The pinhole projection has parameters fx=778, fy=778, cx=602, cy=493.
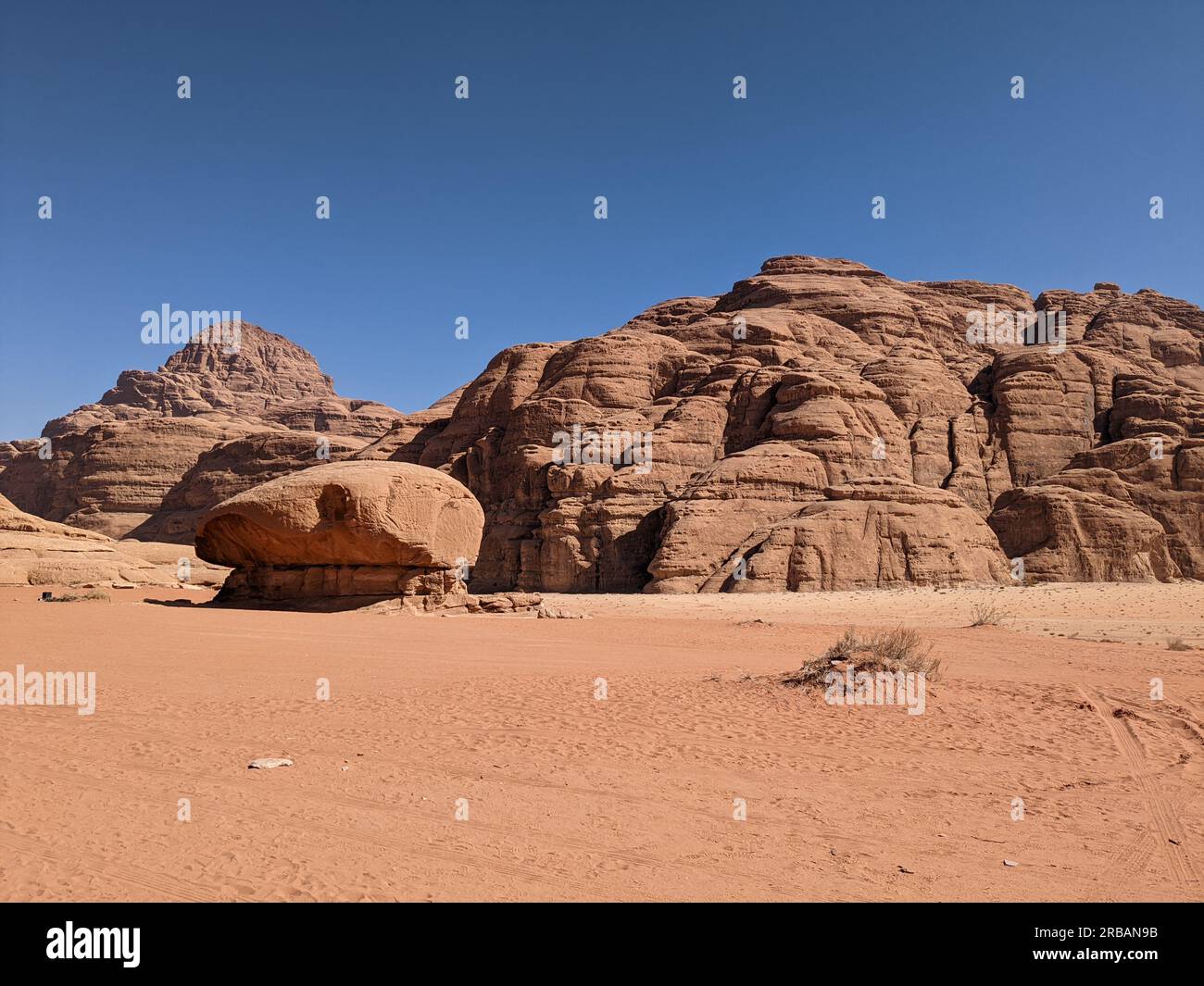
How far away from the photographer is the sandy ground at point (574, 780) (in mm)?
4730

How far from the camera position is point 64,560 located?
23.0 m

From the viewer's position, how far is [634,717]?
31.1 feet

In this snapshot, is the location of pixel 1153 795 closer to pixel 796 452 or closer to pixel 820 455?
pixel 796 452

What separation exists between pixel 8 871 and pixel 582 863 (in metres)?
3.31

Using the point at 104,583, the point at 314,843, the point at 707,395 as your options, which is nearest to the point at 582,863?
the point at 314,843

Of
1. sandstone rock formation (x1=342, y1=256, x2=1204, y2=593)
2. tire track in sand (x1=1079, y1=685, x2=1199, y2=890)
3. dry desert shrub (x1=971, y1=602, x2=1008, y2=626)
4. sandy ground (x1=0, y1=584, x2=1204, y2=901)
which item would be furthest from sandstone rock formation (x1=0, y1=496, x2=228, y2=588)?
dry desert shrub (x1=971, y1=602, x2=1008, y2=626)

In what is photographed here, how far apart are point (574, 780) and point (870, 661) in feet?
23.0

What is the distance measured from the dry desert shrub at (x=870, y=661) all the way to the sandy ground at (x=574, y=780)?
1.39 feet

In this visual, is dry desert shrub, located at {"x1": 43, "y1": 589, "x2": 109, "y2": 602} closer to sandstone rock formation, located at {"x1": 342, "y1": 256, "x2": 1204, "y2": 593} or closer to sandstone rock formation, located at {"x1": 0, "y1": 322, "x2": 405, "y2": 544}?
sandstone rock formation, located at {"x1": 342, "y1": 256, "x2": 1204, "y2": 593}

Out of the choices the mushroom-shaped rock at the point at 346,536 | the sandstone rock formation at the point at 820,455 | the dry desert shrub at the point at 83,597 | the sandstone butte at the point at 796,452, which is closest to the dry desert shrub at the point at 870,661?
the mushroom-shaped rock at the point at 346,536

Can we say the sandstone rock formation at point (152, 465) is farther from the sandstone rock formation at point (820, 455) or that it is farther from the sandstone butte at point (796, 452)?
the sandstone rock formation at point (820, 455)

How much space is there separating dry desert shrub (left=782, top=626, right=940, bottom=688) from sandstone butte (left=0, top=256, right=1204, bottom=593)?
13.8 metres

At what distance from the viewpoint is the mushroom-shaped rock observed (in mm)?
20328
